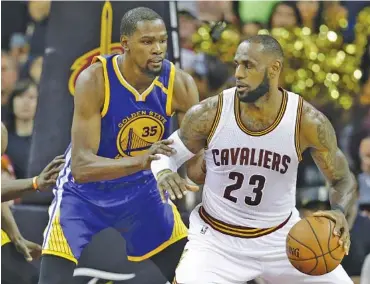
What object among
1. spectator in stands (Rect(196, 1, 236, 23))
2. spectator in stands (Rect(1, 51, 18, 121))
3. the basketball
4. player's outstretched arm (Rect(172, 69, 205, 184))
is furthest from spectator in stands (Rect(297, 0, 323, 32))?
the basketball

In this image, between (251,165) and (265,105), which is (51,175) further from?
(265,105)

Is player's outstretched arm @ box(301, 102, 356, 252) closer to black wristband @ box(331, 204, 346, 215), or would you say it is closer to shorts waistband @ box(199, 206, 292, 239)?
black wristband @ box(331, 204, 346, 215)

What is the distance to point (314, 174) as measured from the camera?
21.7 feet

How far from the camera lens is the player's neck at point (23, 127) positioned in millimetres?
6766

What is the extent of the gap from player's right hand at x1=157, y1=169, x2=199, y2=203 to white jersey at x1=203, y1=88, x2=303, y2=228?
396 millimetres

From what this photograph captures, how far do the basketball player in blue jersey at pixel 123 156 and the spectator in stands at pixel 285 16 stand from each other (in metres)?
1.60

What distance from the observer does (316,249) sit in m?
4.52

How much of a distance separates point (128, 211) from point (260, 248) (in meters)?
0.99

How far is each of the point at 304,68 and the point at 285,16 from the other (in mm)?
436

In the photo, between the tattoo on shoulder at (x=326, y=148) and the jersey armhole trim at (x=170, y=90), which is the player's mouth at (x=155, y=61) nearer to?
the jersey armhole trim at (x=170, y=90)

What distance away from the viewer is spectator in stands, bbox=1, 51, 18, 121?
6.80 meters

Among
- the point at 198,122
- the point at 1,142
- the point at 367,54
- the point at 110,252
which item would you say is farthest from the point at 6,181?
the point at 367,54

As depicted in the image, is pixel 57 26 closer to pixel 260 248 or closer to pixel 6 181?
pixel 6 181

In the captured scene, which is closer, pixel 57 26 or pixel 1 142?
pixel 1 142
